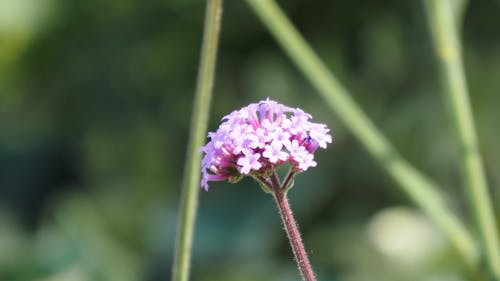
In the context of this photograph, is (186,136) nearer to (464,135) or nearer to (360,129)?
(360,129)

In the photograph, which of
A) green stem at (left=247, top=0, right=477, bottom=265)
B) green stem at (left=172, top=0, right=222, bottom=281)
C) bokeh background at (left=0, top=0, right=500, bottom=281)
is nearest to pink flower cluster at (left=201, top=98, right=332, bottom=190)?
green stem at (left=172, top=0, right=222, bottom=281)

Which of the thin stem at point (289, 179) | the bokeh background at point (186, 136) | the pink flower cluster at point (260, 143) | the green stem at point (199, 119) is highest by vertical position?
the bokeh background at point (186, 136)

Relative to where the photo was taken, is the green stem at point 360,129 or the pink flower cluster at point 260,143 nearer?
the pink flower cluster at point 260,143

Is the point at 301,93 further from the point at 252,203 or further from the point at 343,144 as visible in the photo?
the point at 252,203

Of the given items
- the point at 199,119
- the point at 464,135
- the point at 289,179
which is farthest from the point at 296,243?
the point at 464,135

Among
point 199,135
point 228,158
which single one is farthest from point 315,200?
point 228,158

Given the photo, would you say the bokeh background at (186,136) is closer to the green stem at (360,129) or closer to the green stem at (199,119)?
the green stem at (360,129)

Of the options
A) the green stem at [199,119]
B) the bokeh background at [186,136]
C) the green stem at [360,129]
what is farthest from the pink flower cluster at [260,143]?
the bokeh background at [186,136]
